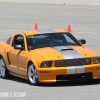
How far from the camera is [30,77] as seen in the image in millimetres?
13508

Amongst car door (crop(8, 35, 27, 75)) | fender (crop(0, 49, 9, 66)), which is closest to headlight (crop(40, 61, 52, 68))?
car door (crop(8, 35, 27, 75))

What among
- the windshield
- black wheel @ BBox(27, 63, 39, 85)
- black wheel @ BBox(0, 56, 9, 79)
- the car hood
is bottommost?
black wheel @ BBox(0, 56, 9, 79)

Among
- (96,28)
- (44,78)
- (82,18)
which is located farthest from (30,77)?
(82,18)

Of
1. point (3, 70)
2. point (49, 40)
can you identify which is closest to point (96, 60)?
point (49, 40)

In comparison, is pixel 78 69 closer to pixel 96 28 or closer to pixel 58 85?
pixel 58 85

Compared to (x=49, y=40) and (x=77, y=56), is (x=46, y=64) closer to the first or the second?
(x=77, y=56)

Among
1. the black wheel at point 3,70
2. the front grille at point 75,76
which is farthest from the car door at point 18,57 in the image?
the front grille at point 75,76

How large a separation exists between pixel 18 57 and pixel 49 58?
1.28m

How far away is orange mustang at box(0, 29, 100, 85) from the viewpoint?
12969 mm

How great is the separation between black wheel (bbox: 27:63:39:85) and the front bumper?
0.67 ft

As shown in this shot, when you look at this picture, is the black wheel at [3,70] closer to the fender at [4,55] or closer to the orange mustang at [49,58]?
the orange mustang at [49,58]

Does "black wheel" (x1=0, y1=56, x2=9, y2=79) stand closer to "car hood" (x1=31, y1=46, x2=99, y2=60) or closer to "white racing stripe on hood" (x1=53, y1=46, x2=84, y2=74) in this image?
"car hood" (x1=31, y1=46, x2=99, y2=60)

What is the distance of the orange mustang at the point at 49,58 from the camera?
13.0 m

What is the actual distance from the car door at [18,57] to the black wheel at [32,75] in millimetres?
265
